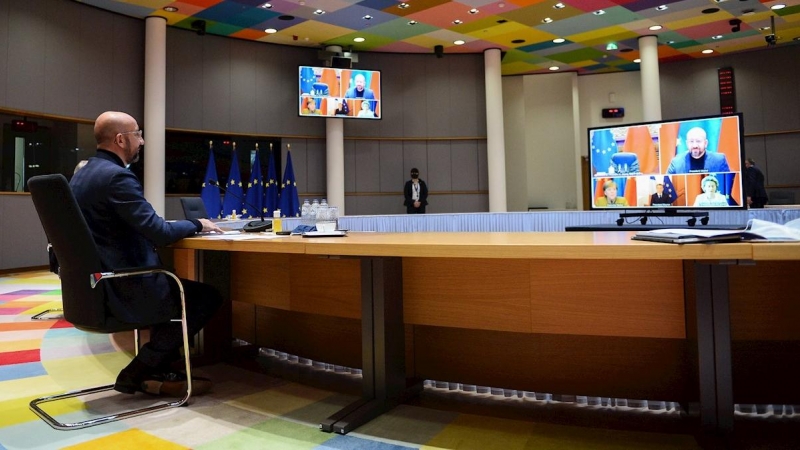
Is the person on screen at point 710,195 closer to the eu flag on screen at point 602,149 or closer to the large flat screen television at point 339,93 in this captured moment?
the eu flag on screen at point 602,149

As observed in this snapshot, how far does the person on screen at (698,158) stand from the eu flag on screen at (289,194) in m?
6.78

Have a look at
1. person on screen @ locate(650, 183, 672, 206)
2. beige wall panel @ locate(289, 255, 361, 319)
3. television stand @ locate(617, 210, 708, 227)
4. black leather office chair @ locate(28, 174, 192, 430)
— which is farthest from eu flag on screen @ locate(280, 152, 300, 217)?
black leather office chair @ locate(28, 174, 192, 430)

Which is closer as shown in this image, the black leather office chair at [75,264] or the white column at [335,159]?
the black leather office chair at [75,264]

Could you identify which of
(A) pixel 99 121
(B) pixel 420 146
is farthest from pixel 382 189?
(A) pixel 99 121

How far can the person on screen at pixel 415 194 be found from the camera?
9.91 m

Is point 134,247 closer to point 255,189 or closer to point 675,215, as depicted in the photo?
point 675,215

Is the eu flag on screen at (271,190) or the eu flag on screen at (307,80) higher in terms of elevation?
the eu flag on screen at (307,80)

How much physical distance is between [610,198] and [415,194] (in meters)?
6.16

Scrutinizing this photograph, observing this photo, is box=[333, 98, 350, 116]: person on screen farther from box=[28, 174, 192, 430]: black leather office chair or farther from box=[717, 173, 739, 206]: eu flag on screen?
box=[28, 174, 192, 430]: black leather office chair

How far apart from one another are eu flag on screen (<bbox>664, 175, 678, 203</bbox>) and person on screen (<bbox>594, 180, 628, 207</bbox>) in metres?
0.29

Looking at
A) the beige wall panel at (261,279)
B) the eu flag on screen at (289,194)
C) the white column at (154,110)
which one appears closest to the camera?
the beige wall panel at (261,279)

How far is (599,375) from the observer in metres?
2.01

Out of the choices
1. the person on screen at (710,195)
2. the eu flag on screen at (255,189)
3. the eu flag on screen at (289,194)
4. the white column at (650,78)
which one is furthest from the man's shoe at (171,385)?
the white column at (650,78)

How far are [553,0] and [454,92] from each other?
3.23 m
